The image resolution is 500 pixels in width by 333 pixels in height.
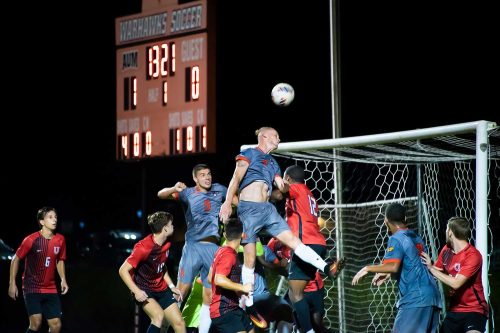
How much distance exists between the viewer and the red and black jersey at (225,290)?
31.9ft

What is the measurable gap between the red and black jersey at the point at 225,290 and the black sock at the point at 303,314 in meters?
0.90

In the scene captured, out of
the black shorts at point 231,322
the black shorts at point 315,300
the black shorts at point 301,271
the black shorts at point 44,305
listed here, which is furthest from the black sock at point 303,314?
the black shorts at point 44,305

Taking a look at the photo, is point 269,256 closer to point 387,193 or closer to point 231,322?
point 231,322

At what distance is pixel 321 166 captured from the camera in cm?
2078

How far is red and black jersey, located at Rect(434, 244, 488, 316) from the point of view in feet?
31.6

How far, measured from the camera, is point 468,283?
383 inches

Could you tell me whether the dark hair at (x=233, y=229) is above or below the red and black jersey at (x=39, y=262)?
above

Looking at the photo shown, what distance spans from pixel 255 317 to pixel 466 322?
2.19 meters

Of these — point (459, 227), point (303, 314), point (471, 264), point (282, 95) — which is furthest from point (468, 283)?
point (282, 95)

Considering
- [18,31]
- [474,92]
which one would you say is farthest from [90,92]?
[474,92]

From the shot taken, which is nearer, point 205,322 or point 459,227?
point 459,227

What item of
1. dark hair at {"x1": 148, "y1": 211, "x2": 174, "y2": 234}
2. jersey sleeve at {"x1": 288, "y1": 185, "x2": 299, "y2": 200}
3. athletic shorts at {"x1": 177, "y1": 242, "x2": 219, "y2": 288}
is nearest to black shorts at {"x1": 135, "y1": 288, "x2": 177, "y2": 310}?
athletic shorts at {"x1": 177, "y1": 242, "x2": 219, "y2": 288}

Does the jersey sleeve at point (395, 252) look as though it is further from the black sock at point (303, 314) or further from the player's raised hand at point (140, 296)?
the player's raised hand at point (140, 296)

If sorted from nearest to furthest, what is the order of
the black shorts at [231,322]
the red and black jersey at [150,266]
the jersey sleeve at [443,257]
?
the black shorts at [231,322]
the jersey sleeve at [443,257]
the red and black jersey at [150,266]
